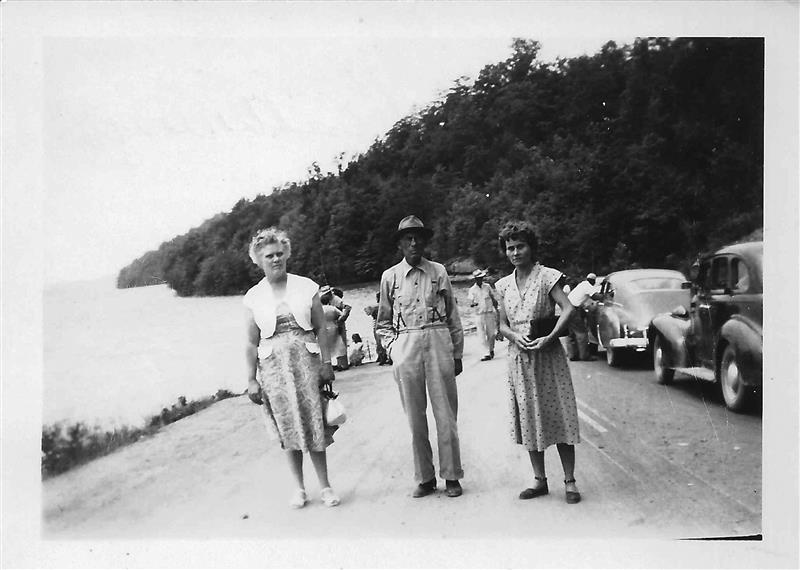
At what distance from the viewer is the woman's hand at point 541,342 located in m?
3.88

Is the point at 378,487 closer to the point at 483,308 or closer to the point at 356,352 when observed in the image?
the point at 356,352

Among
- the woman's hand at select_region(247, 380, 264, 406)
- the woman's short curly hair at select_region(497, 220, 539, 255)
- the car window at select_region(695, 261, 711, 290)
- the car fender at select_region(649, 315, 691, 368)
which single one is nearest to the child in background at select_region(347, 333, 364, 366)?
the woman's hand at select_region(247, 380, 264, 406)

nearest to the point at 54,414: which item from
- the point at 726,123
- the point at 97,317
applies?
A: the point at 97,317

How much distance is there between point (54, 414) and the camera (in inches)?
177

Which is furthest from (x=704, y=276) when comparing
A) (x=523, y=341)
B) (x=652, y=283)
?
(x=523, y=341)

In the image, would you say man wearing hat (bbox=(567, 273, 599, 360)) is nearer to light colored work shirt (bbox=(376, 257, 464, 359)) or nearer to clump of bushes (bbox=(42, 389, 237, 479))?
light colored work shirt (bbox=(376, 257, 464, 359))

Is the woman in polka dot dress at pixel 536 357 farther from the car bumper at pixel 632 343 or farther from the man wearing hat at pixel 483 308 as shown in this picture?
the car bumper at pixel 632 343

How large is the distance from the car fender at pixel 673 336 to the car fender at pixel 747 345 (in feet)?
0.82

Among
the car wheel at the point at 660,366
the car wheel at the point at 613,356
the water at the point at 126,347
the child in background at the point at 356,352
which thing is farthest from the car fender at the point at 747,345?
the child in background at the point at 356,352

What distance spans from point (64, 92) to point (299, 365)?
238 cm

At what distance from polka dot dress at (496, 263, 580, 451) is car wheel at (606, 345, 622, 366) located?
2.26 feet

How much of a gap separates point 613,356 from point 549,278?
3.23 feet

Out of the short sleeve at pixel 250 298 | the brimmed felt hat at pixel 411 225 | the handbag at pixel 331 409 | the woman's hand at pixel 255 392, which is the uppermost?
the brimmed felt hat at pixel 411 225

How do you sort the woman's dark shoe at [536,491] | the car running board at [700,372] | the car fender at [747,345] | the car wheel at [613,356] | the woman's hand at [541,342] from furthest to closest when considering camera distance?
the car wheel at [613,356] → the car running board at [700,372] → the car fender at [747,345] → the woman's dark shoe at [536,491] → the woman's hand at [541,342]
